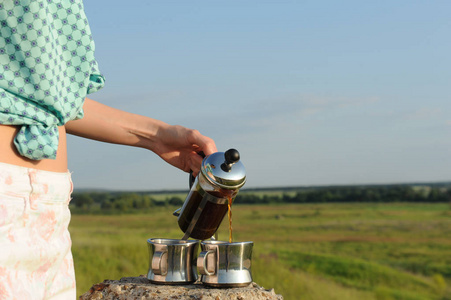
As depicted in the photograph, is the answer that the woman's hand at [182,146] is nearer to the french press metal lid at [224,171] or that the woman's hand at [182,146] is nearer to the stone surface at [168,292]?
the french press metal lid at [224,171]

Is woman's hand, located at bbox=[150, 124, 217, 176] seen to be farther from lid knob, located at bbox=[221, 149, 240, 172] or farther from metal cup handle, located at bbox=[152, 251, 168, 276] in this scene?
metal cup handle, located at bbox=[152, 251, 168, 276]

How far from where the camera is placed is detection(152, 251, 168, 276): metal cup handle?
138 centimetres

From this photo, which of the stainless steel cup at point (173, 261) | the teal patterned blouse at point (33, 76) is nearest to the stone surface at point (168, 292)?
the stainless steel cup at point (173, 261)

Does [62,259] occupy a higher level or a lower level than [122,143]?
lower

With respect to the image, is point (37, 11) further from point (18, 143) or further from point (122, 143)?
point (122, 143)

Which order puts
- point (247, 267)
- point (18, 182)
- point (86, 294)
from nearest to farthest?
point (18, 182), point (247, 267), point (86, 294)

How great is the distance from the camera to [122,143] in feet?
4.71

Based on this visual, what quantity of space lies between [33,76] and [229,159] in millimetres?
586

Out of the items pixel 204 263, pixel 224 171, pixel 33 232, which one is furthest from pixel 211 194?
pixel 33 232

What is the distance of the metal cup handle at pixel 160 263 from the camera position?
1378 mm

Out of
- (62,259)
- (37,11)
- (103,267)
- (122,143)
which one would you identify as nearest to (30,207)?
(62,259)

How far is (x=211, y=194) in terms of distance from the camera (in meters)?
1.41

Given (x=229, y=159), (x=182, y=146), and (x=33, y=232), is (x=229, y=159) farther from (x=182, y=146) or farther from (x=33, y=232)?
(x=33, y=232)

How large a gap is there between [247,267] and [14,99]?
30.9 inches
